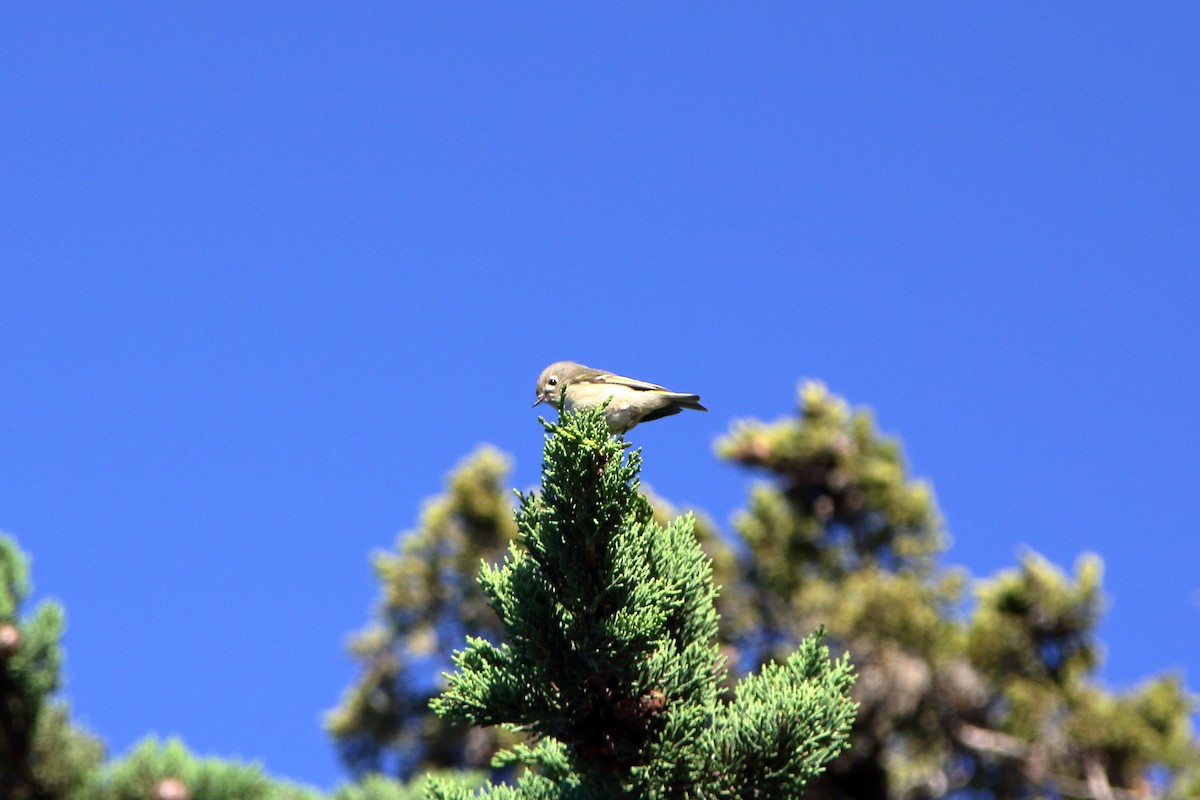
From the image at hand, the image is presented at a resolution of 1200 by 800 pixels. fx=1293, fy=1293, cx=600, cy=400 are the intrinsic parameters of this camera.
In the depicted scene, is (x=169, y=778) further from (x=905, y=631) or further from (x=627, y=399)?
(x=905, y=631)

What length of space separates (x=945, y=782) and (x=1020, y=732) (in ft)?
4.16

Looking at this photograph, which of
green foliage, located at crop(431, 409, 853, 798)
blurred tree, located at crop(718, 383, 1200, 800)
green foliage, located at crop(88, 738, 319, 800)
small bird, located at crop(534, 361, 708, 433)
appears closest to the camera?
green foliage, located at crop(431, 409, 853, 798)

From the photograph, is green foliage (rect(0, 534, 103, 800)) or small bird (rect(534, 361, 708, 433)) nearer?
green foliage (rect(0, 534, 103, 800))

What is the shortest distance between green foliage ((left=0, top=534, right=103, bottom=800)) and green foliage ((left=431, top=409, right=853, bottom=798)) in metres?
2.53

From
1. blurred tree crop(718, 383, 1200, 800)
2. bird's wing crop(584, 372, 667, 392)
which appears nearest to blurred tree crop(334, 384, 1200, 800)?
blurred tree crop(718, 383, 1200, 800)

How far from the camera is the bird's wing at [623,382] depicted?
592 cm

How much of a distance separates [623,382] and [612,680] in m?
3.09

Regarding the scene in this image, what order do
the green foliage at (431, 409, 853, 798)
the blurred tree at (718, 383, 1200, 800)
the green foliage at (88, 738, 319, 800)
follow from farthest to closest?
the blurred tree at (718, 383, 1200, 800) < the green foliage at (88, 738, 319, 800) < the green foliage at (431, 409, 853, 798)

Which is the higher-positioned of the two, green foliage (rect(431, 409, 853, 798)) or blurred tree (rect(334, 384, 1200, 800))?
blurred tree (rect(334, 384, 1200, 800))

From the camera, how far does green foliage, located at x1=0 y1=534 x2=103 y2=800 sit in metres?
5.00

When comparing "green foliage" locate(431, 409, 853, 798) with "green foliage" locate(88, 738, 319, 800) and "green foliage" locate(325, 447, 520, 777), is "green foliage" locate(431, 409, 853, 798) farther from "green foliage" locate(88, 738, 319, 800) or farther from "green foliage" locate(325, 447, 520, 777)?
"green foliage" locate(325, 447, 520, 777)

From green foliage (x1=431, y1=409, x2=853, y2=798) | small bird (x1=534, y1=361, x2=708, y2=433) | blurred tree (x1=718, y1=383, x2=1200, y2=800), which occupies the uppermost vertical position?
blurred tree (x1=718, y1=383, x2=1200, y2=800)

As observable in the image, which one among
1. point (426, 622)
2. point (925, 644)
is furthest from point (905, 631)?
point (426, 622)

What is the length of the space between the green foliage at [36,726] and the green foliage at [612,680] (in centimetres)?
253
